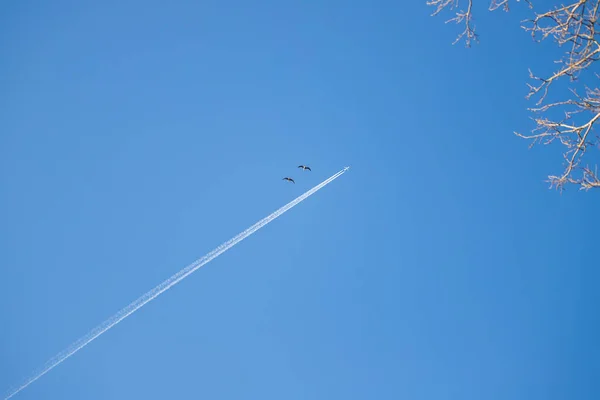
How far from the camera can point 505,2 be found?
20.8ft

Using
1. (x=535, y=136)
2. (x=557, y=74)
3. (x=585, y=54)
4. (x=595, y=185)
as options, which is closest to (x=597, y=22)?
(x=585, y=54)

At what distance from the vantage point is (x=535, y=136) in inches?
247

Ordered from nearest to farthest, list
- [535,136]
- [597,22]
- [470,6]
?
[597,22], [535,136], [470,6]

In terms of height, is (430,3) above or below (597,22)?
above

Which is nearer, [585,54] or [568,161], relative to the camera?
[585,54]

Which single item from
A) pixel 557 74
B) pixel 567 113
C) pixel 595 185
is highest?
pixel 557 74

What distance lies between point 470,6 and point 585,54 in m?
1.87

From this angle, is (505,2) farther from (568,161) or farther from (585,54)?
(568,161)

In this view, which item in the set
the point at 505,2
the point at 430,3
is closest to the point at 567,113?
the point at 505,2

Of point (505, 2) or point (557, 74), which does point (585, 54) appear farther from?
point (505, 2)

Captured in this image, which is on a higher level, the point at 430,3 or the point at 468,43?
the point at 430,3

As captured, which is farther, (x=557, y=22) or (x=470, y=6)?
(x=470, y=6)

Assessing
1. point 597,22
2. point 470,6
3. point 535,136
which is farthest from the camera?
point 470,6

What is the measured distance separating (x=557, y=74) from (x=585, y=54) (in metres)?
0.43
